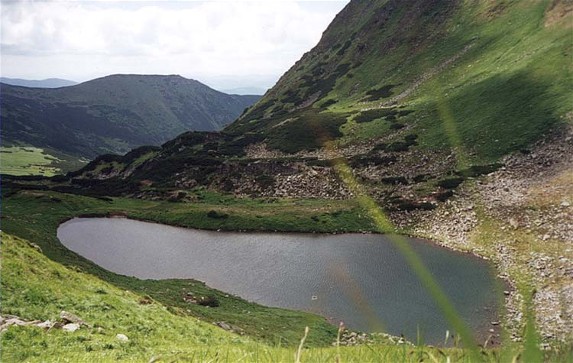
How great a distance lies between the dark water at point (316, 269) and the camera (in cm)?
3669

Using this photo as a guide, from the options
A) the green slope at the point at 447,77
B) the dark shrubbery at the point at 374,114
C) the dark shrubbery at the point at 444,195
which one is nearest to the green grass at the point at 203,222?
the dark shrubbery at the point at 444,195

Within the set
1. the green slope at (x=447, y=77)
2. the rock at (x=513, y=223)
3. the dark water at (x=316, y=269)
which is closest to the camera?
the dark water at (x=316, y=269)

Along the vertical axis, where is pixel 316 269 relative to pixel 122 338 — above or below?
below

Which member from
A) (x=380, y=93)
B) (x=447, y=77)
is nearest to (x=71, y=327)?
(x=447, y=77)

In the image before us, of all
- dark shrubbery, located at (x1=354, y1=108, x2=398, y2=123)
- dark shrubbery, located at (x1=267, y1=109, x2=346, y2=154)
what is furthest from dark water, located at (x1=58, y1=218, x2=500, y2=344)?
dark shrubbery, located at (x1=354, y1=108, x2=398, y2=123)

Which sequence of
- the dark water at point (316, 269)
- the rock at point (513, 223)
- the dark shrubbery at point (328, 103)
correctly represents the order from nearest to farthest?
the dark water at point (316, 269) → the rock at point (513, 223) → the dark shrubbery at point (328, 103)

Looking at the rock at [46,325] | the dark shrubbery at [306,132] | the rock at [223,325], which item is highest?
Result: the dark shrubbery at [306,132]

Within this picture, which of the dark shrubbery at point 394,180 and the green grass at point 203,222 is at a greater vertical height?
the dark shrubbery at point 394,180

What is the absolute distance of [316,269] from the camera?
48.1 meters

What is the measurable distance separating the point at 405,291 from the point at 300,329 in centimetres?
1301

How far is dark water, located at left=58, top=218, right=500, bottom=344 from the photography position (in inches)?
1444

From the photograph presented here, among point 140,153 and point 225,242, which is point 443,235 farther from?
point 140,153

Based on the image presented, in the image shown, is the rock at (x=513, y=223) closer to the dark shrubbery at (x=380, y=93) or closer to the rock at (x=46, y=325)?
the rock at (x=46, y=325)

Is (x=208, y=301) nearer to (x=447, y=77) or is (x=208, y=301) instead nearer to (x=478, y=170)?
(x=478, y=170)
